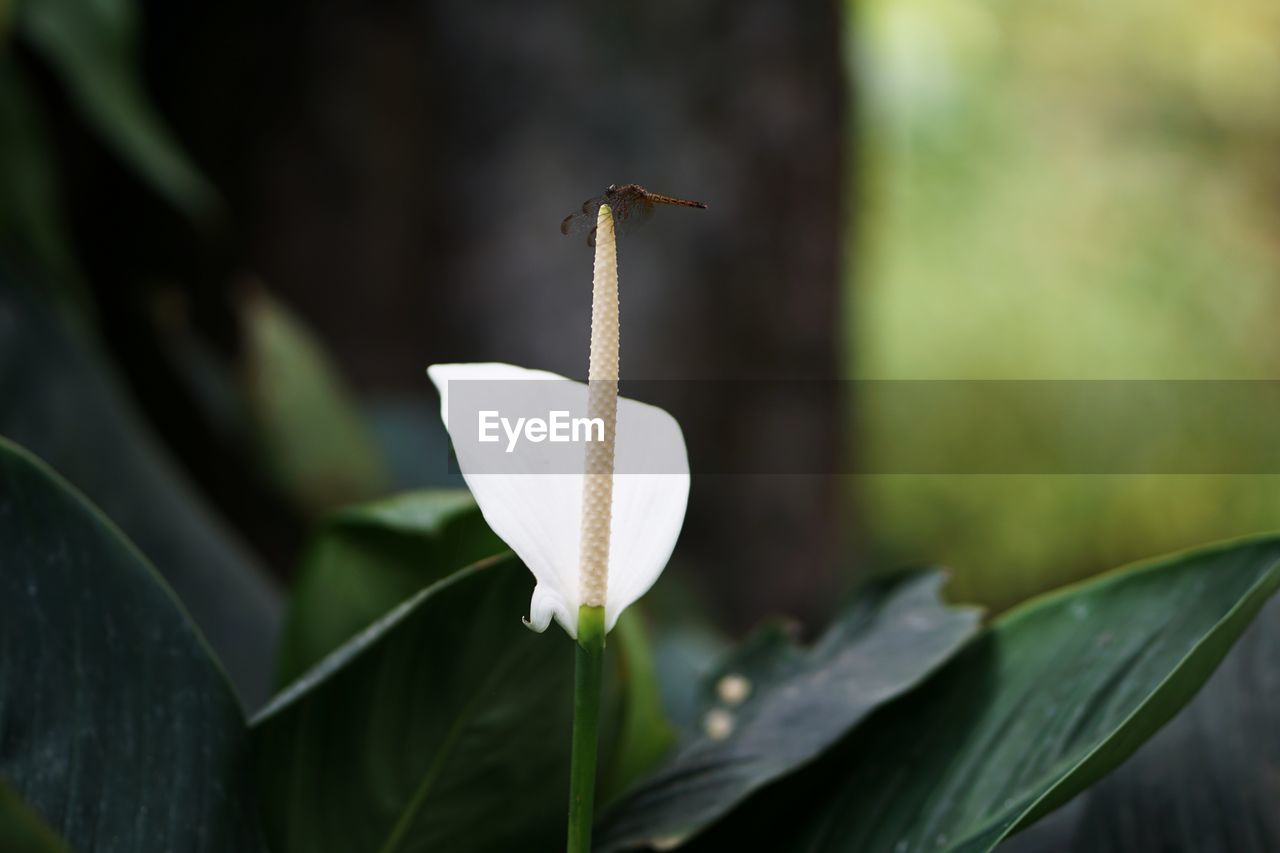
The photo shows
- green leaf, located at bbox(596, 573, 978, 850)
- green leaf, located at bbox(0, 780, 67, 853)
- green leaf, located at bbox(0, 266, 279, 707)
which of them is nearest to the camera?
green leaf, located at bbox(0, 780, 67, 853)

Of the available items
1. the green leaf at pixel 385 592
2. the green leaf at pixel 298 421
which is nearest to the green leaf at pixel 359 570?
the green leaf at pixel 385 592

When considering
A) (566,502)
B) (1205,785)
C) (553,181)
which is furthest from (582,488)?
(553,181)

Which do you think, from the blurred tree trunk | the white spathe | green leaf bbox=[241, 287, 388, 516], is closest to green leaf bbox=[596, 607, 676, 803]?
the white spathe

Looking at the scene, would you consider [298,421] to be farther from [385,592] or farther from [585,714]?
[585,714]

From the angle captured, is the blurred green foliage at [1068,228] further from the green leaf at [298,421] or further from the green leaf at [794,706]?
the green leaf at [794,706]

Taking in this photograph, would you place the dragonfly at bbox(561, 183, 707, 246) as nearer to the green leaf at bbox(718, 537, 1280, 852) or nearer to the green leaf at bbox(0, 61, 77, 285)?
the green leaf at bbox(718, 537, 1280, 852)

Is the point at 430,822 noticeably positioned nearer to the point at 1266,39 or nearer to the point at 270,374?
the point at 270,374

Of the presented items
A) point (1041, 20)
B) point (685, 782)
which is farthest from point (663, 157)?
point (1041, 20)
